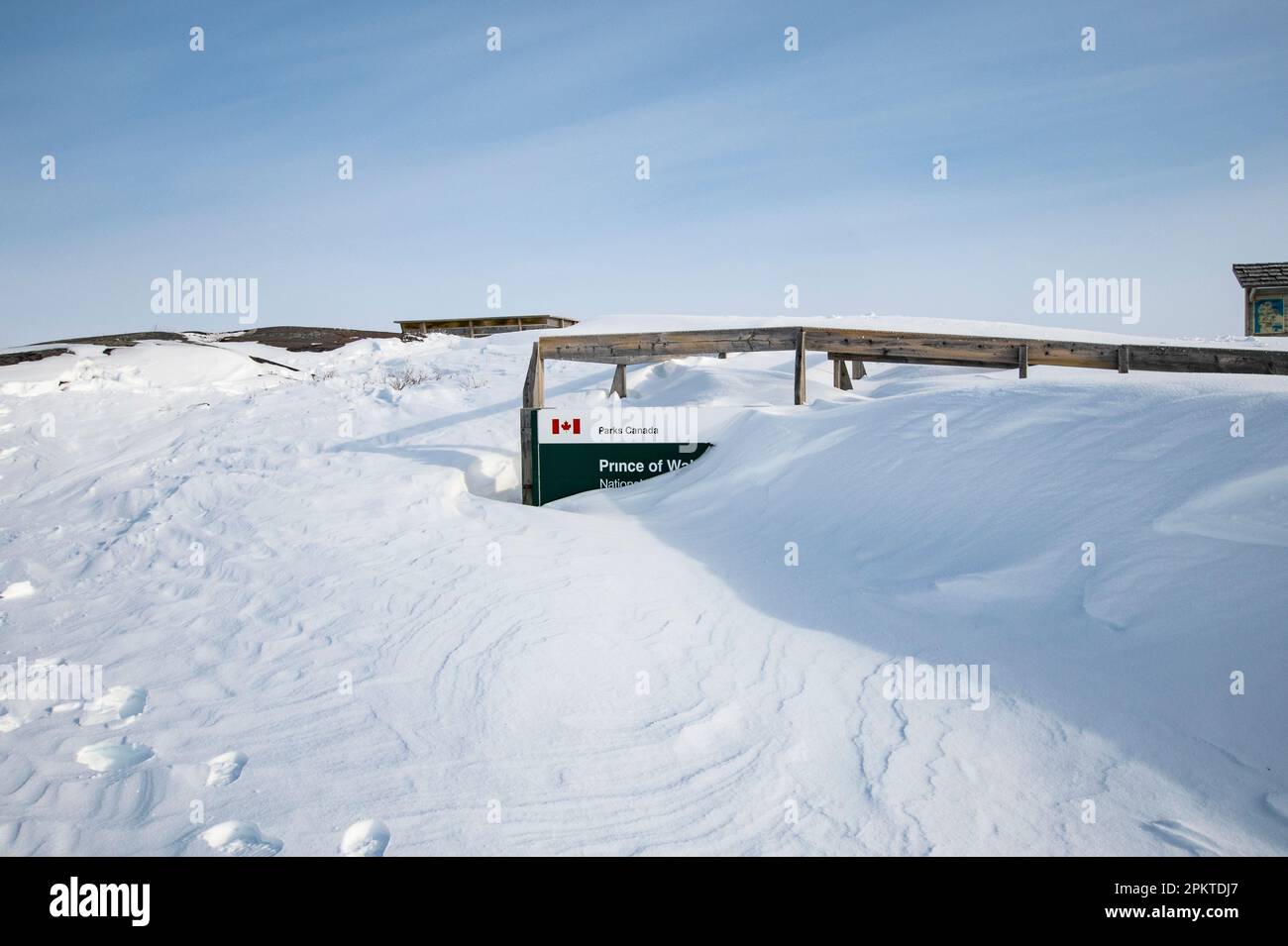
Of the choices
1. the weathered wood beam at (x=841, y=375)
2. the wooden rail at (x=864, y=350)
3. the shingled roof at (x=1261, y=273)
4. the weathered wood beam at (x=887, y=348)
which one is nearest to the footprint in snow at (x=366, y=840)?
the wooden rail at (x=864, y=350)

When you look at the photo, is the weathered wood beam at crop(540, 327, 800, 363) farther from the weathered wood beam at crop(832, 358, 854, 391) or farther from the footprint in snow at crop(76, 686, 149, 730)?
the footprint in snow at crop(76, 686, 149, 730)

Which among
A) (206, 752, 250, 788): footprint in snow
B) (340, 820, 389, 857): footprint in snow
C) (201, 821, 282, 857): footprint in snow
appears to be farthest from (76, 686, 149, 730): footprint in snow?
(340, 820, 389, 857): footprint in snow

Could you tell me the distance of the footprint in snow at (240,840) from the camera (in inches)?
134

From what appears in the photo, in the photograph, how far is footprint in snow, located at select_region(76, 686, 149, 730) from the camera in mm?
4586

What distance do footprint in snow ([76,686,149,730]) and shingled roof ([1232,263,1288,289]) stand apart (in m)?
25.6

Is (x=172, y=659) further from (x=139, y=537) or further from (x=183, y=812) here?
(x=139, y=537)

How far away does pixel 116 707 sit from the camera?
4.76m

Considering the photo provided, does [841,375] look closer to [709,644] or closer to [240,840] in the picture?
[709,644]

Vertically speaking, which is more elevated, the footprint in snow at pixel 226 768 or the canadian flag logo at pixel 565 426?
the canadian flag logo at pixel 565 426

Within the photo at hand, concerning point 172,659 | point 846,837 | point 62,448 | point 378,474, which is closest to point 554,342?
Answer: point 378,474

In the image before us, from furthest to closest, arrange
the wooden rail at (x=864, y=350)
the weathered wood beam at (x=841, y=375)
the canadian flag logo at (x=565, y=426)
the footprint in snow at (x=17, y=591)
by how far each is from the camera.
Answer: the weathered wood beam at (x=841, y=375)
the canadian flag logo at (x=565, y=426)
the wooden rail at (x=864, y=350)
the footprint in snow at (x=17, y=591)

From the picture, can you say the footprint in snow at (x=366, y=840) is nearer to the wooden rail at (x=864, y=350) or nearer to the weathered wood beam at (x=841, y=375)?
the wooden rail at (x=864, y=350)

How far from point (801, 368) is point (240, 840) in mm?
8999

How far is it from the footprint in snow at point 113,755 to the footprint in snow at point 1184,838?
4.75m
